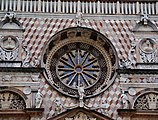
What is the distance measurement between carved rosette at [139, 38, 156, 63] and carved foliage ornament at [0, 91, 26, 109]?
15.4ft

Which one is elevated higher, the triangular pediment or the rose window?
the rose window

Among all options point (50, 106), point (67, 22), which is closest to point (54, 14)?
point (67, 22)

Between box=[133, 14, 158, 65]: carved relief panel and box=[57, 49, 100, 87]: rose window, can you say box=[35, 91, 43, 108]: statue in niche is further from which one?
box=[133, 14, 158, 65]: carved relief panel

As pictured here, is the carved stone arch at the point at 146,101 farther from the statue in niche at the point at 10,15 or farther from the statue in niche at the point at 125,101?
the statue in niche at the point at 10,15

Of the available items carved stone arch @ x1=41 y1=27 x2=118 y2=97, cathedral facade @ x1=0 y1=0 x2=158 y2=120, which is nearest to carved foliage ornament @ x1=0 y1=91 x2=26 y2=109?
cathedral facade @ x1=0 y1=0 x2=158 y2=120

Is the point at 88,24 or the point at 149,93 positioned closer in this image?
the point at 149,93

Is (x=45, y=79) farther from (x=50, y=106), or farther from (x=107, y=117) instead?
(x=107, y=117)

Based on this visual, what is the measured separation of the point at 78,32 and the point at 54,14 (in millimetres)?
1165

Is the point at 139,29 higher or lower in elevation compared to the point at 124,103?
higher

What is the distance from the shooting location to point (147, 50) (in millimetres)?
19078

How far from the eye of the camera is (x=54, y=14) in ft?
64.2

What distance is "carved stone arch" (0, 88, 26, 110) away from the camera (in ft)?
58.3

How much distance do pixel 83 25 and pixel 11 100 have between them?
158 inches

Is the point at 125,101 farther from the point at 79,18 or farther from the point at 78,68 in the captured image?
the point at 79,18
